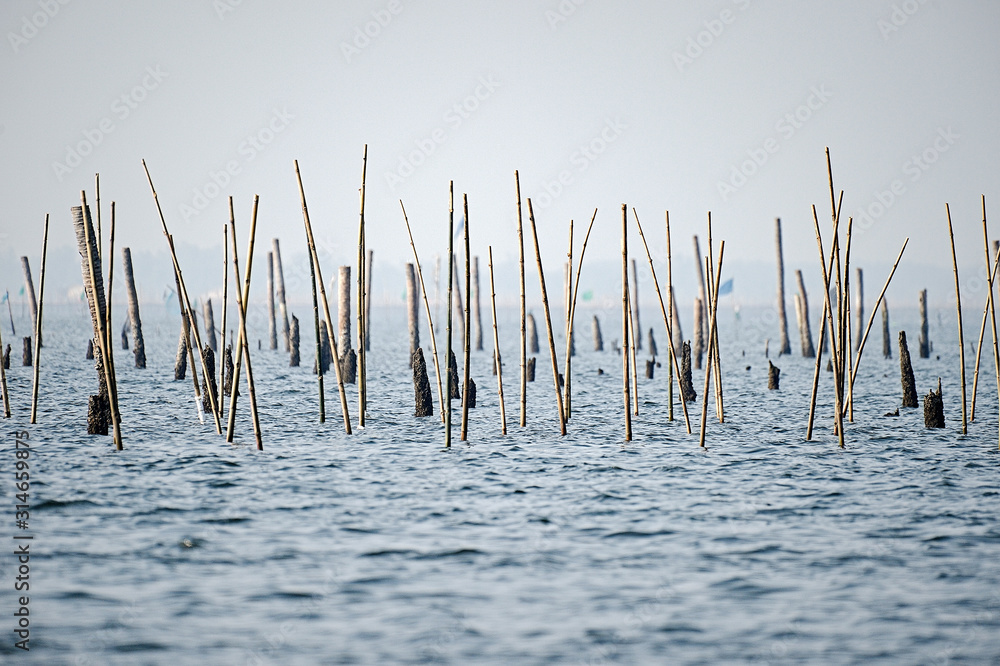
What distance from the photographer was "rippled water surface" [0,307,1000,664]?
5.61 metres

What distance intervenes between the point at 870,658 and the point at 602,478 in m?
5.33

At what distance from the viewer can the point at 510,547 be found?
757 cm

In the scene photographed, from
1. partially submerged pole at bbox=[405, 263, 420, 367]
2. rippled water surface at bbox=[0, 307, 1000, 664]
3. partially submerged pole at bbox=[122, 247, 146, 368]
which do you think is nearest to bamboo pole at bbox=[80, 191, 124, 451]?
rippled water surface at bbox=[0, 307, 1000, 664]

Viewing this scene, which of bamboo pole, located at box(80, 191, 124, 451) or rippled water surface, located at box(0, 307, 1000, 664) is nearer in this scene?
rippled water surface, located at box(0, 307, 1000, 664)

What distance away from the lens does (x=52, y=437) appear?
42.6 feet

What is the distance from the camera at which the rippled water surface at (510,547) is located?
5.61 metres

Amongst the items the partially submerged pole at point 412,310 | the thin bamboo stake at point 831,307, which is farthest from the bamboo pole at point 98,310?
the partially submerged pole at point 412,310

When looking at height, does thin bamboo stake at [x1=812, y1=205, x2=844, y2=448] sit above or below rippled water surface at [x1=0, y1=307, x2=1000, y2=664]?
above

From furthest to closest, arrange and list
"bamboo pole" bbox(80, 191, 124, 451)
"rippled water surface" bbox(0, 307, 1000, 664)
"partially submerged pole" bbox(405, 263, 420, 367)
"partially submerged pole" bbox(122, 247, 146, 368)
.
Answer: "partially submerged pole" bbox(405, 263, 420, 367)
"partially submerged pole" bbox(122, 247, 146, 368)
"bamboo pole" bbox(80, 191, 124, 451)
"rippled water surface" bbox(0, 307, 1000, 664)

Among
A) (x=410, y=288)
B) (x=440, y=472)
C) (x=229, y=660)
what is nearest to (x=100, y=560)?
(x=229, y=660)

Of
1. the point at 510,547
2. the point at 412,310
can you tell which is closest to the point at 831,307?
the point at 510,547

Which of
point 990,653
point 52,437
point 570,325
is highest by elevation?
point 570,325

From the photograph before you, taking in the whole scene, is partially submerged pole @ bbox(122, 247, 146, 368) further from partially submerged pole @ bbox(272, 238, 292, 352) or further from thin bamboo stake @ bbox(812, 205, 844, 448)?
thin bamboo stake @ bbox(812, 205, 844, 448)

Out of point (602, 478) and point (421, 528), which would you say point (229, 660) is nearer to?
point (421, 528)
